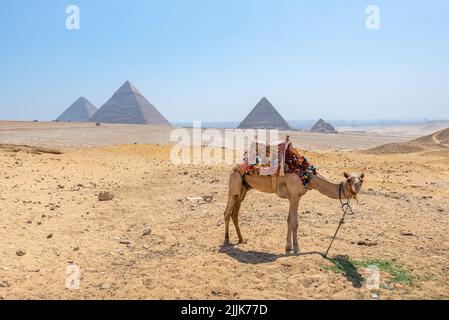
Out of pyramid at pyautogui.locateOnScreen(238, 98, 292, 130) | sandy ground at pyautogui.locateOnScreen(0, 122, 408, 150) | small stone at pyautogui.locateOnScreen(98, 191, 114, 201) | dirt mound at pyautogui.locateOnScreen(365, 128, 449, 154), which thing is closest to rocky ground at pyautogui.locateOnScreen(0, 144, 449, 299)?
small stone at pyautogui.locateOnScreen(98, 191, 114, 201)

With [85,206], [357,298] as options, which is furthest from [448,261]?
[85,206]

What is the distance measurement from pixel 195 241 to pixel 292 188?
104 inches

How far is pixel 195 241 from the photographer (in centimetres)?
860

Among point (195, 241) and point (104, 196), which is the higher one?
point (104, 196)

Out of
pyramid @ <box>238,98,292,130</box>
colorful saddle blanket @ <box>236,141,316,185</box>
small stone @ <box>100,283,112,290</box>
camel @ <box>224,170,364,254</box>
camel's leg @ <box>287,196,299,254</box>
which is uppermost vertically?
pyramid @ <box>238,98,292,130</box>

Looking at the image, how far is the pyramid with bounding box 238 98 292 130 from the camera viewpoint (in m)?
158

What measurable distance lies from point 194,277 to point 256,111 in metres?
163

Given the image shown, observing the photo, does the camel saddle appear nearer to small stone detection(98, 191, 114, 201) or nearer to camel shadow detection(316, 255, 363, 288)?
camel shadow detection(316, 255, 363, 288)

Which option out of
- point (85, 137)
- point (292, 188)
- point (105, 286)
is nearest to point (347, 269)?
point (292, 188)

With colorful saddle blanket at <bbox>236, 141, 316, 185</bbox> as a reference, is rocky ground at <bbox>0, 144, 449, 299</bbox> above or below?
below

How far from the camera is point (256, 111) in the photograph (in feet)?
547

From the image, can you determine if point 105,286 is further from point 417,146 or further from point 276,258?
point 417,146

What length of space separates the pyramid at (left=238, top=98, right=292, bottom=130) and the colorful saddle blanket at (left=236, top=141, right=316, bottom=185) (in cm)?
14865
